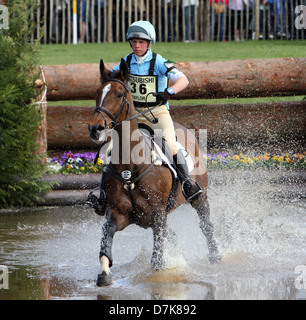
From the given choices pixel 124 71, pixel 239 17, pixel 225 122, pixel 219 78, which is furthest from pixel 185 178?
pixel 239 17

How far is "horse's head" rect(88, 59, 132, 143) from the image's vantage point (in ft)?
20.1

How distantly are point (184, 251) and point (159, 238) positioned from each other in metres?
1.25

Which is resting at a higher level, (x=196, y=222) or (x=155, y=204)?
(x=155, y=204)

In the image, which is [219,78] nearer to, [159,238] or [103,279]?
[159,238]

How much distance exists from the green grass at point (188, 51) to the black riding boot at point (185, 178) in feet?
32.9


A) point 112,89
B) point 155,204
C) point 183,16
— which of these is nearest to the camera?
point 112,89

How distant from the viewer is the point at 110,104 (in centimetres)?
641

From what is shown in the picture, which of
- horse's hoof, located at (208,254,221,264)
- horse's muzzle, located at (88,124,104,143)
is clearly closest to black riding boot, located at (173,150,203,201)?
horse's hoof, located at (208,254,221,264)

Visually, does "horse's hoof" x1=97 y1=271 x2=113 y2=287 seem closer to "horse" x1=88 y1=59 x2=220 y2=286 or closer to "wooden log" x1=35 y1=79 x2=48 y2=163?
"horse" x1=88 y1=59 x2=220 y2=286

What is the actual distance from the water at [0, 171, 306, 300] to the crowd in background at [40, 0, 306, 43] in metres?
10.5
